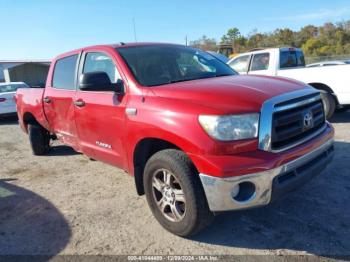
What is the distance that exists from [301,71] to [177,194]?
611 cm

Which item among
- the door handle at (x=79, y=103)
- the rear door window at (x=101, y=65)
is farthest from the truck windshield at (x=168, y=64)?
the door handle at (x=79, y=103)

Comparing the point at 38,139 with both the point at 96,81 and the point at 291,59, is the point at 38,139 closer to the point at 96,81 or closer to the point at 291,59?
the point at 96,81

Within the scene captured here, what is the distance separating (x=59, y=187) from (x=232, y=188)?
10.1 feet

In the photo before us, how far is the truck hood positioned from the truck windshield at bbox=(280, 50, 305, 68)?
5.92 m

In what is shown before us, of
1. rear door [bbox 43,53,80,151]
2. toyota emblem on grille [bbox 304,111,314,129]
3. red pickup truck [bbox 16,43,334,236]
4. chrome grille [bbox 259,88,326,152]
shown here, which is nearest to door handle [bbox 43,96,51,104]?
rear door [bbox 43,53,80,151]

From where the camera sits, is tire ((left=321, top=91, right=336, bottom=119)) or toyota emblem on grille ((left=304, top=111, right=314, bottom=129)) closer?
toyota emblem on grille ((left=304, top=111, right=314, bottom=129))

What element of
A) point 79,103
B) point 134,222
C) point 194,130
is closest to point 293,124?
point 194,130

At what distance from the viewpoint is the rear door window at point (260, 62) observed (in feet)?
31.1

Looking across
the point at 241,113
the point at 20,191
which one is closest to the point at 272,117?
the point at 241,113

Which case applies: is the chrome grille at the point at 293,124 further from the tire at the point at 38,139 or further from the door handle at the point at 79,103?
the tire at the point at 38,139

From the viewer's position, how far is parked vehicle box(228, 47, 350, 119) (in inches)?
303

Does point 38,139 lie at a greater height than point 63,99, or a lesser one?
lesser

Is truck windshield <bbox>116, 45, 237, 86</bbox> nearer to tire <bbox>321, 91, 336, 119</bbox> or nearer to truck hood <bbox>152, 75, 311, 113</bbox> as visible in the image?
truck hood <bbox>152, 75, 311, 113</bbox>

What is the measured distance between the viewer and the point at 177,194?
3.33 metres
